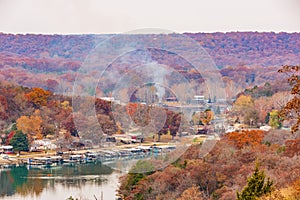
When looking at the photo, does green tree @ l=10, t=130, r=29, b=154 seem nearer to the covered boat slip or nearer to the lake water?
the covered boat slip

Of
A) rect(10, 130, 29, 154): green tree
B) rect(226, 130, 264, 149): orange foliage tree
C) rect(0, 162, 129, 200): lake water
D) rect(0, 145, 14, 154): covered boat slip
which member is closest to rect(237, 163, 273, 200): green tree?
rect(0, 162, 129, 200): lake water

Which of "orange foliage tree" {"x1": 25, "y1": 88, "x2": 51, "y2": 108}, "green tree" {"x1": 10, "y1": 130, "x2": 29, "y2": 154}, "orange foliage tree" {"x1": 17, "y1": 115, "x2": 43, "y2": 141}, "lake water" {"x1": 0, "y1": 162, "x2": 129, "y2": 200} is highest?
"orange foliage tree" {"x1": 25, "y1": 88, "x2": 51, "y2": 108}

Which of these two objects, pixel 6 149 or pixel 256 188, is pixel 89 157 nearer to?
pixel 6 149

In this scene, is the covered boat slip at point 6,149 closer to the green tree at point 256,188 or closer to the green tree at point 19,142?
the green tree at point 19,142

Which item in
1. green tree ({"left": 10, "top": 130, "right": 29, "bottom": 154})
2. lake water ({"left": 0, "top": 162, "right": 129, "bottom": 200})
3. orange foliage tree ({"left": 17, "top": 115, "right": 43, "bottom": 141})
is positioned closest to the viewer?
lake water ({"left": 0, "top": 162, "right": 129, "bottom": 200})

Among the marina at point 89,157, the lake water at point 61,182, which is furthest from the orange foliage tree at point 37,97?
the lake water at point 61,182

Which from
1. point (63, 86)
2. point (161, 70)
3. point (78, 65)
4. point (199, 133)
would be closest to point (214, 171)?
point (199, 133)

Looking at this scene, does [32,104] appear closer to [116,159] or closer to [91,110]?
[91,110]
